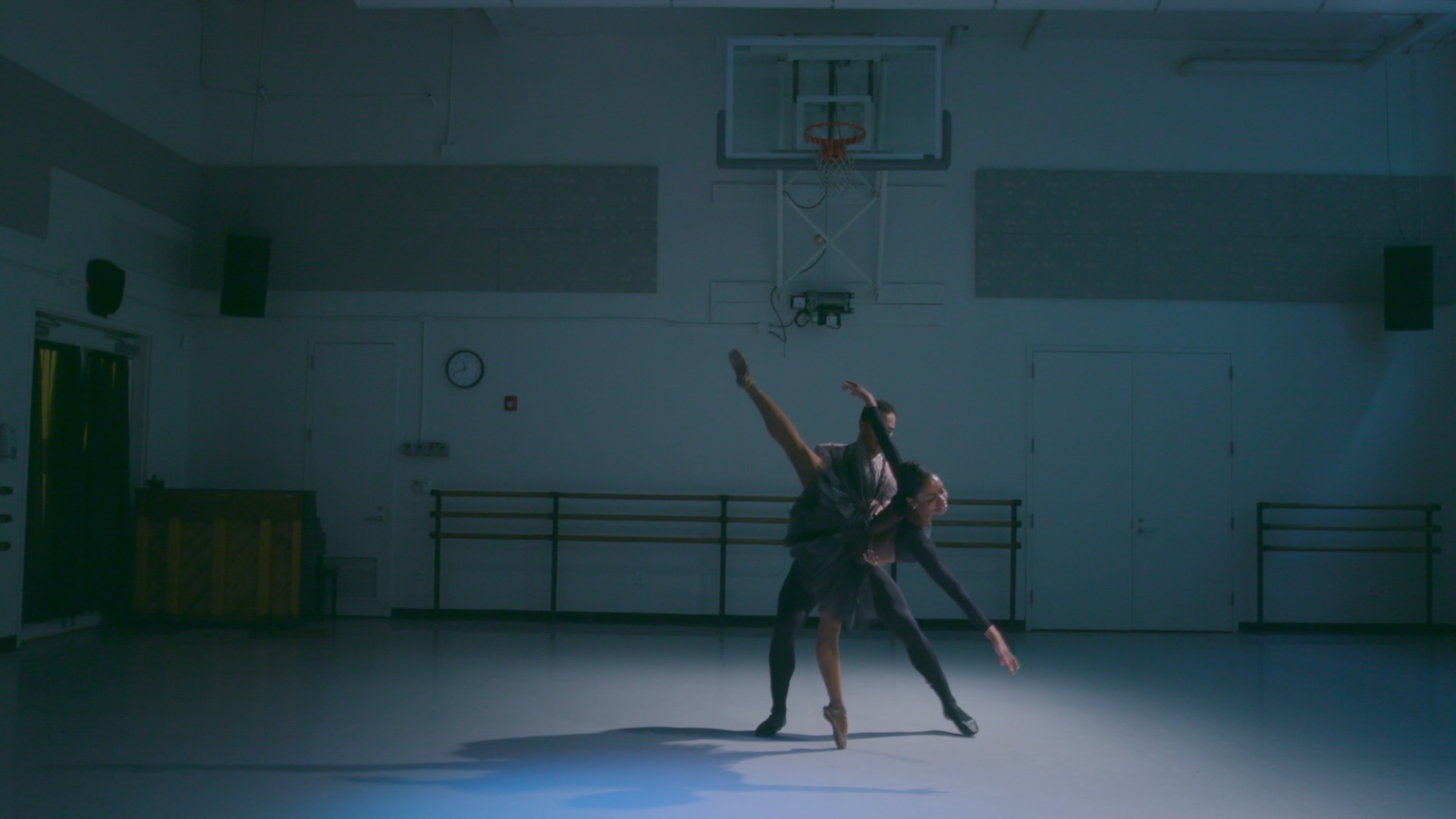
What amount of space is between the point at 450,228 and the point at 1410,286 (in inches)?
319

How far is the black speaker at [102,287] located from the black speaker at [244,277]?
0.99 m

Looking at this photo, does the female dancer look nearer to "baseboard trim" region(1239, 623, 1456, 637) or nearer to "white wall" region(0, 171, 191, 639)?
"baseboard trim" region(1239, 623, 1456, 637)

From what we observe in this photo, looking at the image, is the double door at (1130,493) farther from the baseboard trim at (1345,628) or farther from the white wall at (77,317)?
the white wall at (77,317)

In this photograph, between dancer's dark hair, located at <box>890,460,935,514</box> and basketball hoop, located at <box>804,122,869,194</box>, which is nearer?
dancer's dark hair, located at <box>890,460,935,514</box>

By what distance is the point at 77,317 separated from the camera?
7016 mm

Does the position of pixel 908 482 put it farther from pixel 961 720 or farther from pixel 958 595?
pixel 961 720

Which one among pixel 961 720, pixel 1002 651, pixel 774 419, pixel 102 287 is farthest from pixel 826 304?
pixel 102 287

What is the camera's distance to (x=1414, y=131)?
8398 mm

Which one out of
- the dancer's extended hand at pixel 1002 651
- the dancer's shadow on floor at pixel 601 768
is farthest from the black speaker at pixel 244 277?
the dancer's extended hand at pixel 1002 651

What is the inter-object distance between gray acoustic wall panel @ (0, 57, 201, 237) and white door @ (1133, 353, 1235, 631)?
8.33 meters

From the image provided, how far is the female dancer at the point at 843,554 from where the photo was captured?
4.11 metres

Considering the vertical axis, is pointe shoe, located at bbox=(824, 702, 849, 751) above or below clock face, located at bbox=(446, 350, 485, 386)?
below

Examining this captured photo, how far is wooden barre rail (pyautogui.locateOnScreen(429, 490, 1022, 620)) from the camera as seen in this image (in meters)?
8.02

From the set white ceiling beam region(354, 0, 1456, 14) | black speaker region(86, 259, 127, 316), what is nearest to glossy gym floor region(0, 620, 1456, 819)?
black speaker region(86, 259, 127, 316)
